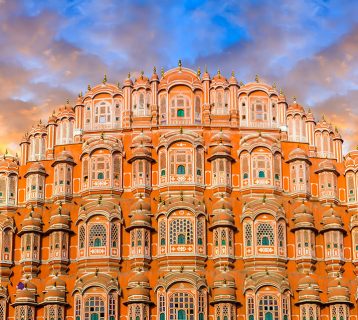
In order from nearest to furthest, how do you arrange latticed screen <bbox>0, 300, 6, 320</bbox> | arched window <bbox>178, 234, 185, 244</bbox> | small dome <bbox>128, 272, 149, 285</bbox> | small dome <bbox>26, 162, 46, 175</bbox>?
small dome <bbox>128, 272, 149, 285</bbox> < arched window <bbox>178, 234, 185, 244</bbox> < latticed screen <bbox>0, 300, 6, 320</bbox> < small dome <bbox>26, 162, 46, 175</bbox>

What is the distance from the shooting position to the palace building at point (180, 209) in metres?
73.0

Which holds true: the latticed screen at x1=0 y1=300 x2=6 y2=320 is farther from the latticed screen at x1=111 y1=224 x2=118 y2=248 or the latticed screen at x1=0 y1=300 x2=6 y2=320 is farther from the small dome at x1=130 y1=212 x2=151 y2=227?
the small dome at x1=130 y1=212 x2=151 y2=227

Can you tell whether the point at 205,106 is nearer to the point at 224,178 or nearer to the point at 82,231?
the point at 224,178

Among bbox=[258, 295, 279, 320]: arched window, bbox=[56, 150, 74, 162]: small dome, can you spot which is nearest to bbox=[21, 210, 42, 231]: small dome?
bbox=[56, 150, 74, 162]: small dome

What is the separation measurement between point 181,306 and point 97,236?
9.16 meters

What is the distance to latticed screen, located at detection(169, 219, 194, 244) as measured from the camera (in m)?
74.3

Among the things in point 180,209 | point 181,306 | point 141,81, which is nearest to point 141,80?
point 141,81

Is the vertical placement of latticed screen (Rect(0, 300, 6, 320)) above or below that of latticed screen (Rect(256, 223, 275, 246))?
below

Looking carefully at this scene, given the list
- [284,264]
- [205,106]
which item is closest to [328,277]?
Answer: [284,264]

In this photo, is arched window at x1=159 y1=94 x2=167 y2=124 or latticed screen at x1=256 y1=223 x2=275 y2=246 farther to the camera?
arched window at x1=159 y1=94 x2=167 y2=124

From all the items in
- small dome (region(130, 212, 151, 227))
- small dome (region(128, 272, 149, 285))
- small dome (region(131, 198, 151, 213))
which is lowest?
small dome (region(128, 272, 149, 285))

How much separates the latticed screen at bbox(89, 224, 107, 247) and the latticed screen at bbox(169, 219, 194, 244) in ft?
18.2

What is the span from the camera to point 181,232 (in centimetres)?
7456

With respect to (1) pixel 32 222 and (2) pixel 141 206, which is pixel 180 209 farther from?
(1) pixel 32 222
